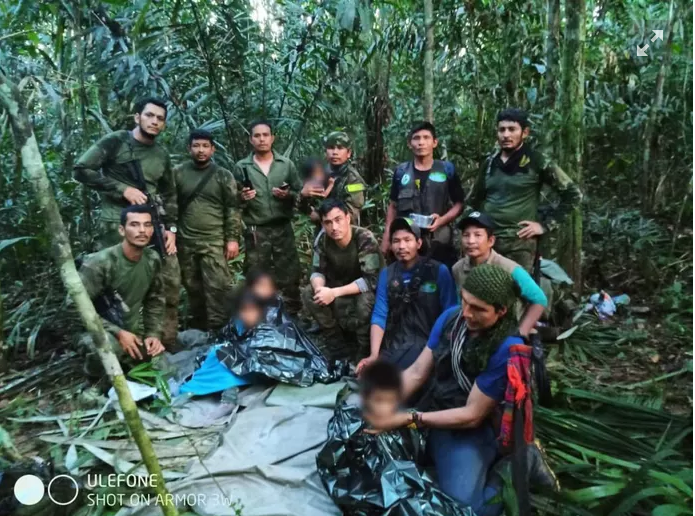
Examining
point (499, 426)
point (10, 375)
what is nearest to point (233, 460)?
point (499, 426)

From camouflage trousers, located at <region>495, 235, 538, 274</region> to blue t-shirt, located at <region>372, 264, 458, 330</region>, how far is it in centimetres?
77

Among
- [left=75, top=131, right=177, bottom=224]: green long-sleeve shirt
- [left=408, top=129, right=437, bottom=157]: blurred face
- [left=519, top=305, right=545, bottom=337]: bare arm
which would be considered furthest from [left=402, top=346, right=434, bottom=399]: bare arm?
[left=75, top=131, right=177, bottom=224]: green long-sleeve shirt

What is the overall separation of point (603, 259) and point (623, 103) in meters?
2.22

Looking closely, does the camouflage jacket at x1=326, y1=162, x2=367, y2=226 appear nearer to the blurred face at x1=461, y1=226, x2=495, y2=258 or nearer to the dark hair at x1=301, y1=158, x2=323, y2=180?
the dark hair at x1=301, y1=158, x2=323, y2=180

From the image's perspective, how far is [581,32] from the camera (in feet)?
15.5

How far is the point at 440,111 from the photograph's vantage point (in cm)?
783

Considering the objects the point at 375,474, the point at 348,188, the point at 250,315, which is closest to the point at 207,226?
the point at 250,315

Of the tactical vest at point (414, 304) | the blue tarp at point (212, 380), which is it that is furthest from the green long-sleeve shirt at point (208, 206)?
the tactical vest at point (414, 304)

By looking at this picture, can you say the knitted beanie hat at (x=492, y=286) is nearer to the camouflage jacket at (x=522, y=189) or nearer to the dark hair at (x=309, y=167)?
the camouflage jacket at (x=522, y=189)

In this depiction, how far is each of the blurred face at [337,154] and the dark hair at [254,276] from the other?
1176 mm

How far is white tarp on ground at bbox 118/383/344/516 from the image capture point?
8.59ft

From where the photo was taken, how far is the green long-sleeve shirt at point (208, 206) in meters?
4.86

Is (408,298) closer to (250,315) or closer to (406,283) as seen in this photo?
(406,283)

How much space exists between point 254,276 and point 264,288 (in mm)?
334
